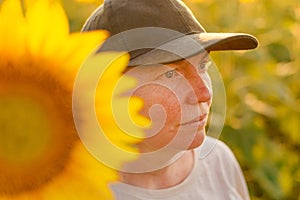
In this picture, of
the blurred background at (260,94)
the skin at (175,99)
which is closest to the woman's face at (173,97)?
the skin at (175,99)

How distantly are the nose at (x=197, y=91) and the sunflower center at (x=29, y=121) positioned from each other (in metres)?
0.18

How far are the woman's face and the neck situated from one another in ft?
0.36

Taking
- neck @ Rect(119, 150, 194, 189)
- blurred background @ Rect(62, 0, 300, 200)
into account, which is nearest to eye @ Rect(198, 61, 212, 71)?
neck @ Rect(119, 150, 194, 189)

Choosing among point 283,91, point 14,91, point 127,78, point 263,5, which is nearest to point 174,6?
point 127,78

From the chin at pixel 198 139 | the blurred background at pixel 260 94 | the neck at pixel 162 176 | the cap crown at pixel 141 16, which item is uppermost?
the cap crown at pixel 141 16

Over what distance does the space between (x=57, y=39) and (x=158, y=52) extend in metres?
0.17

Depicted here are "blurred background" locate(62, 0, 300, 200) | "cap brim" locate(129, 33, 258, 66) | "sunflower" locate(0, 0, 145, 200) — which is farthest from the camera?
"blurred background" locate(62, 0, 300, 200)

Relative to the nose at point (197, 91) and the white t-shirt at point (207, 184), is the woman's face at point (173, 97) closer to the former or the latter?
the nose at point (197, 91)

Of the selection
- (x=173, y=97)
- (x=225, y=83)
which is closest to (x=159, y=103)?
(x=173, y=97)

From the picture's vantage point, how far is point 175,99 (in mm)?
972

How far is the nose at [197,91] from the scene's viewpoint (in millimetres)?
974

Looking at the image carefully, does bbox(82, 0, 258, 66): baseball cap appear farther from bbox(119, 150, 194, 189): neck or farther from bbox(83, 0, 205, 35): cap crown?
bbox(119, 150, 194, 189): neck

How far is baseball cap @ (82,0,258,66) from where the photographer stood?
969 millimetres

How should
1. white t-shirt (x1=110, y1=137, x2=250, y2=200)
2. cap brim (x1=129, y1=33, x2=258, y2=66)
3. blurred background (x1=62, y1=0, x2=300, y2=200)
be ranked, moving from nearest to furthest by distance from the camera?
cap brim (x1=129, y1=33, x2=258, y2=66) < white t-shirt (x1=110, y1=137, x2=250, y2=200) < blurred background (x1=62, y1=0, x2=300, y2=200)
